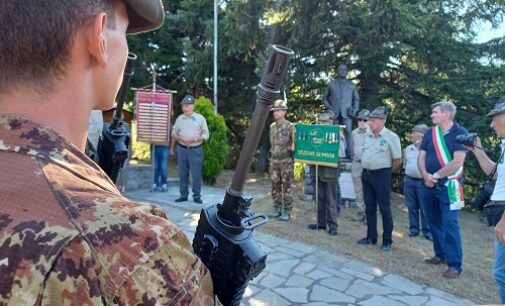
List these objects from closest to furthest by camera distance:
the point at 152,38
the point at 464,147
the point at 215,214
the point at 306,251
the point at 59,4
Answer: the point at 59,4 → the point at 215,214 → the point at 464,147 → the point at 306,251 → the point at 152,38

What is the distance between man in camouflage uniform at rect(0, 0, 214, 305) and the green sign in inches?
221

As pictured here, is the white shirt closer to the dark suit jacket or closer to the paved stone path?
the paved stone path

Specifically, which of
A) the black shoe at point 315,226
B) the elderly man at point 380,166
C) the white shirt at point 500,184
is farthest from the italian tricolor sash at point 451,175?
the black shoe at point 315,226

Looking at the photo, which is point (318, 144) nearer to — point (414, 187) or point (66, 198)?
point (414, 187)

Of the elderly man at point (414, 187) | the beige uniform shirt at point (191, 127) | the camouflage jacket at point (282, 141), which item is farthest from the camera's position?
the beige uniform shirt at point (191, 127)

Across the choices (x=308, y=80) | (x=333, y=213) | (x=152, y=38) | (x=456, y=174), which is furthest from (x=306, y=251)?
(x=152, y=38)

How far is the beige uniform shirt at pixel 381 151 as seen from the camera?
5.67 m

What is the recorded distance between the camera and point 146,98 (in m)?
8.88

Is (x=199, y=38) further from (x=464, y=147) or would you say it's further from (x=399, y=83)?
(x=464, y=147)

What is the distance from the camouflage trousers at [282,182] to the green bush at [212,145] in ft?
10.0

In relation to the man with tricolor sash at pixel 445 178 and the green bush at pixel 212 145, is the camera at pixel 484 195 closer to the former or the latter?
the man with tricolor sash at pixel 445 178

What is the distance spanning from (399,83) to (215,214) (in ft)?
40.0

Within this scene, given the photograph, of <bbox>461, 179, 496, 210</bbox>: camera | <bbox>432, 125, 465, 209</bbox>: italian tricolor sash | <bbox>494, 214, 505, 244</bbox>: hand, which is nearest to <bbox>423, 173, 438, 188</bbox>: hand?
<bbox>432, 125, 465, 209</bbox>: italian tricolor sash

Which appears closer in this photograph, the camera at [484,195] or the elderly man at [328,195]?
the camera at [484,195]
